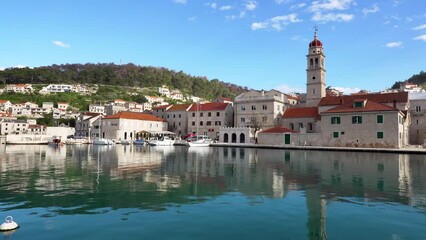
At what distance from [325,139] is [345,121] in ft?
12.8

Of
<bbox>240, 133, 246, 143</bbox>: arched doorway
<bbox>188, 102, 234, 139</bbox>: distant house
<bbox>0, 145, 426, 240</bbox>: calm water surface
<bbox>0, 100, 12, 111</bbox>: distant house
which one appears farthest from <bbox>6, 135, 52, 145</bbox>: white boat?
<bbox>0, 145, 426, 240</bbox>: calm water surface

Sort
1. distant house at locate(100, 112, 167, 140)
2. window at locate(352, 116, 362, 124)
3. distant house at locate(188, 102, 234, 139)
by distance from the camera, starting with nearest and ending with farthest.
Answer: window at locate(352, 116, 362, 124), distant house at locate(188, 102, 234, 139), distant house at locate(100, 112, 167, 140)

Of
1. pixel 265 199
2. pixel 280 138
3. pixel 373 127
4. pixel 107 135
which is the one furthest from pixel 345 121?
pixel 107 135

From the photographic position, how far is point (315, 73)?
2448 inches

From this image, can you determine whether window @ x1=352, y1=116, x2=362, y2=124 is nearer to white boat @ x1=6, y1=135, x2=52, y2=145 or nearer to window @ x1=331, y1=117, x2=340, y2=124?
window @ x1=331, y1=117, x2=340, y2=124

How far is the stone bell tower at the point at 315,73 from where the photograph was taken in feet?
203

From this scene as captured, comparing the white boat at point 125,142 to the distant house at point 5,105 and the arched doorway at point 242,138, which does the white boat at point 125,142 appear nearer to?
the arched doorway at point 242,138

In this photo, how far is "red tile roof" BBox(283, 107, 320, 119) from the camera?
56.9 m

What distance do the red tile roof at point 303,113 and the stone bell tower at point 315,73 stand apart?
13.4 ft

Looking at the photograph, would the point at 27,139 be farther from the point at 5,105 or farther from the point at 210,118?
the point at 5,105

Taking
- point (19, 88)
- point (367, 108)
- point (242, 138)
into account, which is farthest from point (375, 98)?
point (19, 88)

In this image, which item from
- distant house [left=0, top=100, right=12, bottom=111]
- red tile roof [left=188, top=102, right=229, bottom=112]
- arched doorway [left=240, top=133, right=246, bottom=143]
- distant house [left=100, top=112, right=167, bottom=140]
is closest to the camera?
arched doorway [left=240, top=133, right=246, bottom=143]

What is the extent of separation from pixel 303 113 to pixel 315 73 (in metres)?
9.03

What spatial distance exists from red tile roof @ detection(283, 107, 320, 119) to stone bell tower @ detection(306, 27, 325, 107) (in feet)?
13.4
